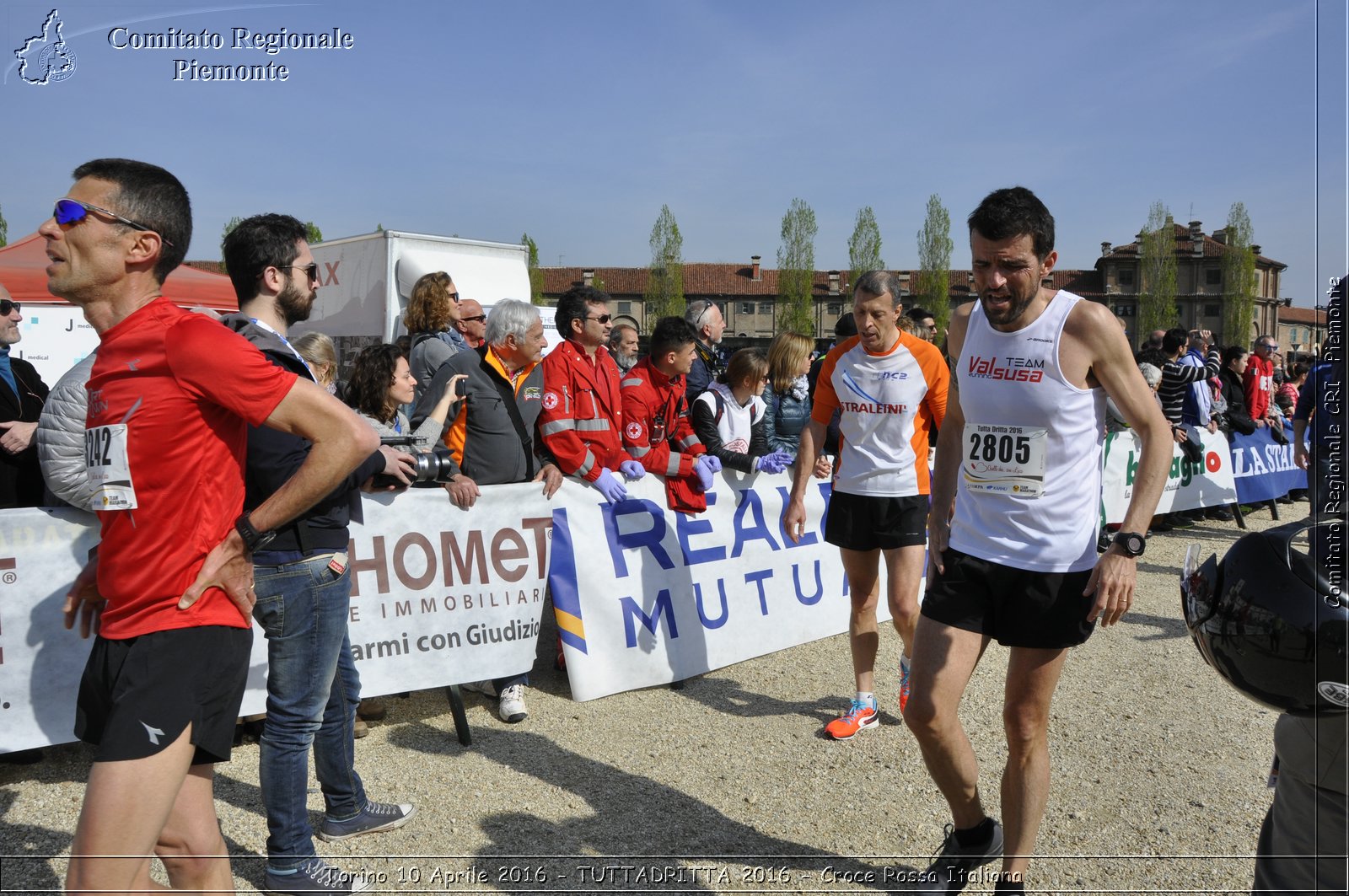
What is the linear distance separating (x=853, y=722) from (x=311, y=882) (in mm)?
2632

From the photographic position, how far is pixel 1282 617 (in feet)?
5.85

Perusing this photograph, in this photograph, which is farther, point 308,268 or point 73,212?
point 308,268

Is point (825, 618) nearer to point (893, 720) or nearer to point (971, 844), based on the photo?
point (893, 720)

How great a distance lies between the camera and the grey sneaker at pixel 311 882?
3.07m

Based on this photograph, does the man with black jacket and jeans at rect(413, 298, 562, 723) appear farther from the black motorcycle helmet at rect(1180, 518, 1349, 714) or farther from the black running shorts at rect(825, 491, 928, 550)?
the black motorcycle helmet at rect(1180, 518, 1349, 714)

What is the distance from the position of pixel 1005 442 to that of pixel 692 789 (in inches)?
82.6

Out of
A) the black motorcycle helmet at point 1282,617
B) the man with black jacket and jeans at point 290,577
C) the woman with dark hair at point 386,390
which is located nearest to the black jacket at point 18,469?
the woman with dark hair at point 386,390

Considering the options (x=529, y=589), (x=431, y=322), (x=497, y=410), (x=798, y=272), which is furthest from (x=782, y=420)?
(x=798, y=272)

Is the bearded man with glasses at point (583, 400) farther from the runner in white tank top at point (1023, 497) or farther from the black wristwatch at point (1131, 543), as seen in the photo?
the black wristwatch at point (1131, 543)

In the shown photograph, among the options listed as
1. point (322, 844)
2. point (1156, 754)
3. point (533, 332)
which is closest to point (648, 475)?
point (533, 332)

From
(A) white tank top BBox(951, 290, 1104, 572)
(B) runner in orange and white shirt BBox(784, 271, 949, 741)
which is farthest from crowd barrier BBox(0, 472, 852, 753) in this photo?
(A) white tank top BBox(951, 290, 1104, 572)

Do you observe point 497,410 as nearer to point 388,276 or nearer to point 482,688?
point 482,688

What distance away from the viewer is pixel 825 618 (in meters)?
6.28

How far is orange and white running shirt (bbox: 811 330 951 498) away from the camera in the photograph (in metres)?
4.52
